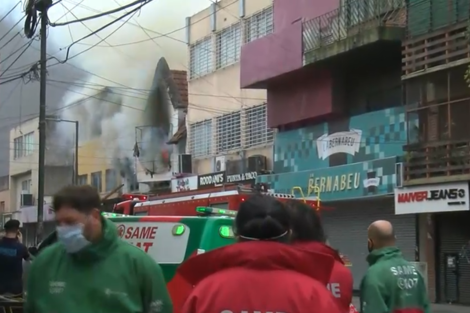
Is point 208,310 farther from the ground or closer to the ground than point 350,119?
closer to the ground

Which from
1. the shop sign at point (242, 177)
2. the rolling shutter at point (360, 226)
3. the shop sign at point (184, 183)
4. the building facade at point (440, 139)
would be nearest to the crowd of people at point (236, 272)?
the building facade at point (440, 139)

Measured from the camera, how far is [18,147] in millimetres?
62281

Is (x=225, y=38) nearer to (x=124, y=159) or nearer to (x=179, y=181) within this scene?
(x=179, y=181)

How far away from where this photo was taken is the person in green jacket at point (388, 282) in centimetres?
507

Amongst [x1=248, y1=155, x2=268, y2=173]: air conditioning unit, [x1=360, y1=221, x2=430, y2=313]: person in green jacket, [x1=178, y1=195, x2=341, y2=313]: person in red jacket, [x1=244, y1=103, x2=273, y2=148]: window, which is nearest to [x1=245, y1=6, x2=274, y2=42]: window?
[x1=244, y1=103, x2=273, y2=148]: window

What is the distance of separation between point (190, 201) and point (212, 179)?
1758cm

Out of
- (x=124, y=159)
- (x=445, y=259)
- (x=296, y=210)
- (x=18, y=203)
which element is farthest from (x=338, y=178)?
(x=18, y=203)

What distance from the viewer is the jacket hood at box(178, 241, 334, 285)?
3.23 meters

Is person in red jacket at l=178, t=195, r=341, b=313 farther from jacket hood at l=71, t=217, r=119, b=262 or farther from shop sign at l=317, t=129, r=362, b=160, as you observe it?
shop sign at l=317, t=129, r=362, b=160

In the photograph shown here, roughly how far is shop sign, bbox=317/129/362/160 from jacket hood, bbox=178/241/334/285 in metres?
21.1

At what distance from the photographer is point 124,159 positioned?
51.0 metres

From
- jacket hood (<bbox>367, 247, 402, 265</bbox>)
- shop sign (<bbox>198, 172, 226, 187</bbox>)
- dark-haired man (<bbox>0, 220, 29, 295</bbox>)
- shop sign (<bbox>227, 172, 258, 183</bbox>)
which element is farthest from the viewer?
shop sign (<bbox>198, 172, 226, 187</bbox>)

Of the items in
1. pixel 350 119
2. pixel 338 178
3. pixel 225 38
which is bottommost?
pixel 338 178

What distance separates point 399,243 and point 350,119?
154 inches
